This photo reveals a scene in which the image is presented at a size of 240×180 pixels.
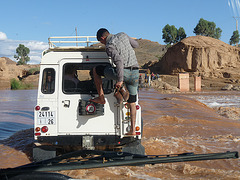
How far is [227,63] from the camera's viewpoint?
4916 centimetres

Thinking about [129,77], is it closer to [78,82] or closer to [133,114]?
[133,114]

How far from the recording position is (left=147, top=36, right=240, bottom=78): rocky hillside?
155 ft

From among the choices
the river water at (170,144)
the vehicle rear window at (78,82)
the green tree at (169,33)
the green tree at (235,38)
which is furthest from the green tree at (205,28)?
the vehicle rear window at (78,82)

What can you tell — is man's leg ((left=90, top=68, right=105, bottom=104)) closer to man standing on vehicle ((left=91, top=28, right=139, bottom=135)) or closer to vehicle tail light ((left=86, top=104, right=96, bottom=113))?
man standing on vehicle ((left=91, top=28, right=139, bottom=135))

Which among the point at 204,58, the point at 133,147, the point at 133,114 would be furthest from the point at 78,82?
the point at 204,58

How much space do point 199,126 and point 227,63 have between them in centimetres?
4195

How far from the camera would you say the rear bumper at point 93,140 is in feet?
16.9

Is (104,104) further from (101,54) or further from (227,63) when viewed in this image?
(227,63)

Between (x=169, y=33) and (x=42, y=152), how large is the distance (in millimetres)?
92513

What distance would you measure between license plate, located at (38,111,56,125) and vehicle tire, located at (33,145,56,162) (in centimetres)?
46

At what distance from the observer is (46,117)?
5.14 metres

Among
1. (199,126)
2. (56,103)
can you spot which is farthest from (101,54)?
(199,126)

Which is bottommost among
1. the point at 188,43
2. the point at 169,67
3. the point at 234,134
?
the point at 234,134

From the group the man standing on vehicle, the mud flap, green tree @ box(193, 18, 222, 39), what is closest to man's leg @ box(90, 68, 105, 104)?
the man standing on vehicle
